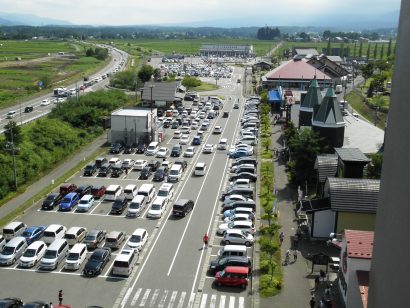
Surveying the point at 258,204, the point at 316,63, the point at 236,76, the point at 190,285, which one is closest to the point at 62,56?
the point at 236,76

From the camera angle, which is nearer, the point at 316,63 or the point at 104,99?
the point at 104,99

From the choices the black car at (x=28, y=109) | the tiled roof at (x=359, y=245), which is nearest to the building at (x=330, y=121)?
the tiled roof at (x=359, y=245)

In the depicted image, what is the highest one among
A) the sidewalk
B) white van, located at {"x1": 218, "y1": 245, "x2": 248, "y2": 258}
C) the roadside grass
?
the roadside grass

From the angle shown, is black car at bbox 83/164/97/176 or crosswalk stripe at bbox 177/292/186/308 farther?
black car at bbox 83/164/97/176

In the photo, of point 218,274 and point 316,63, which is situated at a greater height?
point 316,63

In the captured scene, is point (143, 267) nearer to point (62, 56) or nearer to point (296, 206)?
point (296, 206)

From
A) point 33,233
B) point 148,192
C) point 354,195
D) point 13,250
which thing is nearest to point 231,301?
point 354,195

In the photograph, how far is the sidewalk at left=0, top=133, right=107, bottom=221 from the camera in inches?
1140

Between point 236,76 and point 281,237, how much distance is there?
7971 cm

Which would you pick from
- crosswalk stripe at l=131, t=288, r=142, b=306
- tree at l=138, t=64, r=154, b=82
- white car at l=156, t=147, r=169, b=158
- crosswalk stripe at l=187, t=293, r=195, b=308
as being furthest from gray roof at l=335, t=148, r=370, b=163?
tree at l=138, t=64, r=154, b=82

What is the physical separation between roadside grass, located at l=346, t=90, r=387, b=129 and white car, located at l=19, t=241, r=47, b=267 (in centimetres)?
4112

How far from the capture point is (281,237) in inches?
945

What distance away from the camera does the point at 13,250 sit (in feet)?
71.5

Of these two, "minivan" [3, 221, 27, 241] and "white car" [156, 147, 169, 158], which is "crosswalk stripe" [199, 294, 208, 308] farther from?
"white car" [156, 147, 169, 158]
